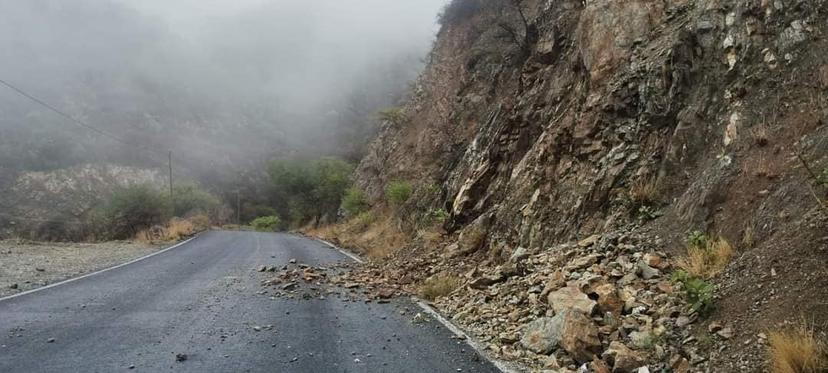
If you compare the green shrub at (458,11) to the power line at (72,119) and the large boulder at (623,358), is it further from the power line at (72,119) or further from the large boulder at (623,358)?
the power line at (72,119)

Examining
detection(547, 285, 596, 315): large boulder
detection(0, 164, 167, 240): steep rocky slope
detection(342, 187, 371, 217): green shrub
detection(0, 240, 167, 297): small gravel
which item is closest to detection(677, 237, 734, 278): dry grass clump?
detection(547, 285, 596, 315): large boulder

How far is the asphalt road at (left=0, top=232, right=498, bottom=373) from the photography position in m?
5.55

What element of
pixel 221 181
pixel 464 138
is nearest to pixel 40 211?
pixel 221 181

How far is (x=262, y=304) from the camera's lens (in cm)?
870

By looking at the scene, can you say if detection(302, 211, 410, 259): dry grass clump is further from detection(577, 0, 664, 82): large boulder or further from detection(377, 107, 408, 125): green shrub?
detection(577, 0, 664, 82): large boulder

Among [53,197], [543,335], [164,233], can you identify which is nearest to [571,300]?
[543,335]

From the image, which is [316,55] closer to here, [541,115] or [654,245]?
[541,115]

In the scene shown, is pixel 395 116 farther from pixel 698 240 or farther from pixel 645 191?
pixel 698 240

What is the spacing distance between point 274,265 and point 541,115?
7744mm

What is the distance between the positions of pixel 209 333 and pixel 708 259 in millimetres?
6083

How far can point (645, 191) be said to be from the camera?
8.53m

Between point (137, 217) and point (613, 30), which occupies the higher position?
point (613, 30)

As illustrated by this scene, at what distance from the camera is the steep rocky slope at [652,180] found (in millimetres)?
5328

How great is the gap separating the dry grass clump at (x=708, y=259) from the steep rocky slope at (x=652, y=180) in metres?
0.12
